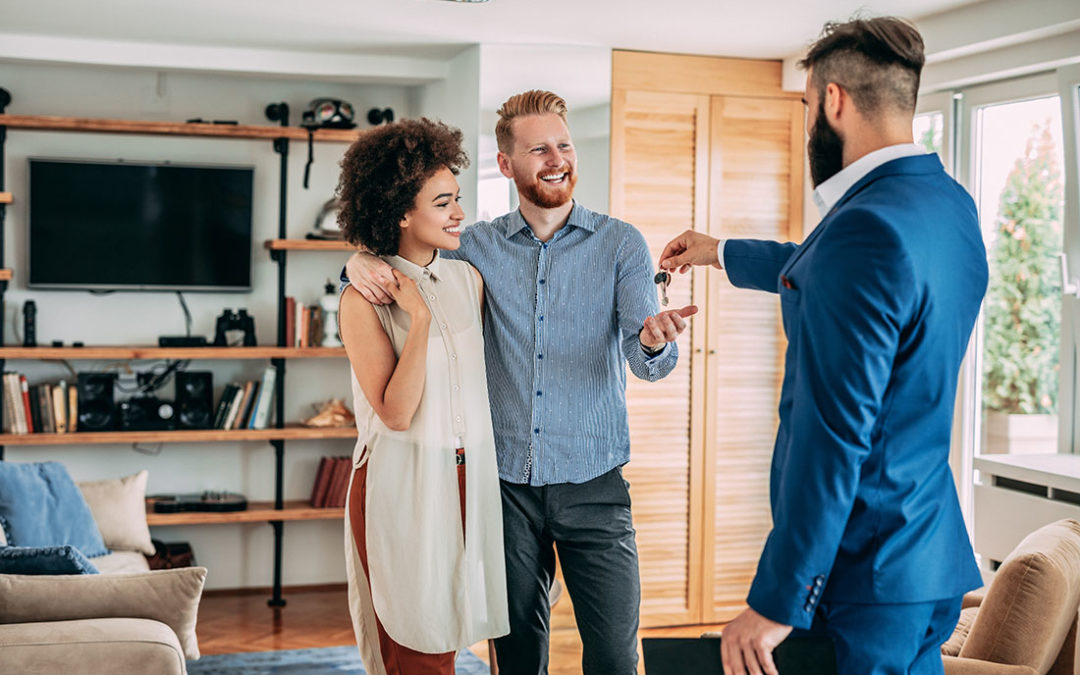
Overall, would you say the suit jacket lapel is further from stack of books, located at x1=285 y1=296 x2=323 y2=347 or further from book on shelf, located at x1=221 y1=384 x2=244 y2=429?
book on shelf, located at x1=221 y1=384 x2=244 y2=429

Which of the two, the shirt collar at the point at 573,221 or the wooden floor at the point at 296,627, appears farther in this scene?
the wooden floor at the point at 296,627

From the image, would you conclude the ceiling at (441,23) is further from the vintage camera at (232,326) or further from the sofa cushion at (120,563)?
the sofa cushion at (120,563)

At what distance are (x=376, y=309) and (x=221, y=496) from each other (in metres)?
3.56

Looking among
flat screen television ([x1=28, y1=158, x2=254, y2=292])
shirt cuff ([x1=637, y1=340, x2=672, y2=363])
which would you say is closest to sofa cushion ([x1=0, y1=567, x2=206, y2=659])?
shirt cuff ([x1=637, y1=340, x2=672, y2=363])

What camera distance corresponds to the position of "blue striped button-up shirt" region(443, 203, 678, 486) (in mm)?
2219

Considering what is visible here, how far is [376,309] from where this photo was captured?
209 centimetres

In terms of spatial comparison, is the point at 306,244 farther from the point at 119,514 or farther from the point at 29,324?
the point at 119,514

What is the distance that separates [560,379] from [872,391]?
0.97 m

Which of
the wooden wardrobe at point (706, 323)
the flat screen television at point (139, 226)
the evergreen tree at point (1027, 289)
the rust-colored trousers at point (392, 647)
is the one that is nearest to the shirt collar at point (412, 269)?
the rust-colored trousers at point (392, 647)

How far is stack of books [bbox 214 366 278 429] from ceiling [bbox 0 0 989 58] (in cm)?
161

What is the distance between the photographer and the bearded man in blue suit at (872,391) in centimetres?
137

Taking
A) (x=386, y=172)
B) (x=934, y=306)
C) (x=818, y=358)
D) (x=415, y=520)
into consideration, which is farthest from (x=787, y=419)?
(x=386, y=172)

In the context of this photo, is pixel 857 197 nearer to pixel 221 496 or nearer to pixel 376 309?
pixel 376 309

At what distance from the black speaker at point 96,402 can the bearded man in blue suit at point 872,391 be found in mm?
4223
